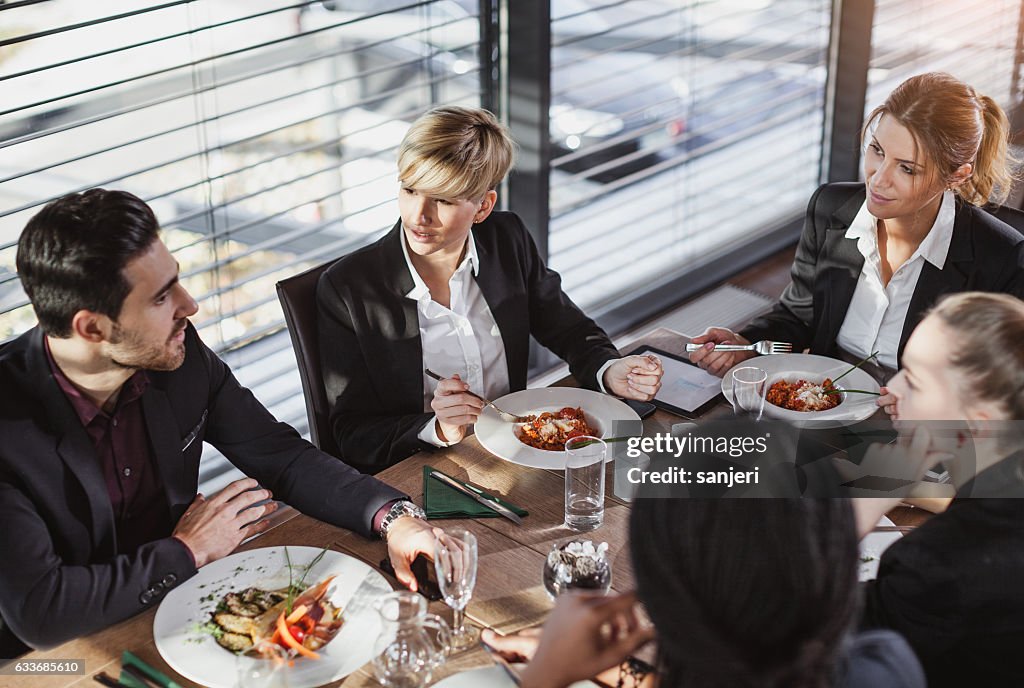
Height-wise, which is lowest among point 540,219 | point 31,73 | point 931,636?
point 540,219

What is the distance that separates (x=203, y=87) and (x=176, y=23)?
6.5 inches

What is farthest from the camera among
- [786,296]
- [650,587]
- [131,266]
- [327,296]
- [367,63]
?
[367,63]

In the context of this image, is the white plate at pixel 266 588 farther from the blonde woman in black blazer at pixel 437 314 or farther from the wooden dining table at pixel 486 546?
the blonde woman in black blazer at pixel 437 314

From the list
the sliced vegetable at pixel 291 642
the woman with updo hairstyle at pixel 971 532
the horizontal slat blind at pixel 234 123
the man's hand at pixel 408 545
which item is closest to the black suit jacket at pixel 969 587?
the woman with updo hairstyle at pixel 971 532

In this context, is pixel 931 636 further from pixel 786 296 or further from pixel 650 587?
pixel 786 296

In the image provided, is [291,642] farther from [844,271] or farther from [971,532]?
[844,271]

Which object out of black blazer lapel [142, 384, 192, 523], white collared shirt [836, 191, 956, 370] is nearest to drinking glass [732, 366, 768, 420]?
white collared shirt [836, 191, 956, 370]

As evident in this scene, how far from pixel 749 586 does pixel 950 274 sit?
1617 millimetres

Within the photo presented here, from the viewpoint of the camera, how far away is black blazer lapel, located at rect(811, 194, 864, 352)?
2479mm

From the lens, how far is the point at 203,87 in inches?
99.3

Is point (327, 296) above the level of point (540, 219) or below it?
above

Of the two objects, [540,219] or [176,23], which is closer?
[176,23]

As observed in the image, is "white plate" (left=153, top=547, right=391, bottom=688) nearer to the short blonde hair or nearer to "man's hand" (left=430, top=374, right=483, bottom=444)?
"man's hand" (left=430, top=374, right=483, bottom=444)

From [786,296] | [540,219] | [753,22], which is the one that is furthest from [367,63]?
[753,22]
